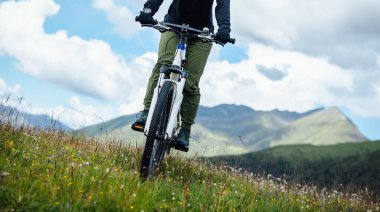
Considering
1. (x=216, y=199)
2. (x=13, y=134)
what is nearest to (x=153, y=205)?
(x=216, y=199)

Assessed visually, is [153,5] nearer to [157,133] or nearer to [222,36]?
[222,36]

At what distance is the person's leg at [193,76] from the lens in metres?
6.99

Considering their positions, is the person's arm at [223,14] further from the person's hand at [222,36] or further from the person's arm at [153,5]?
the person's arm at [153,5]

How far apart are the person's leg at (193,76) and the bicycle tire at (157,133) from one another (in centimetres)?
94

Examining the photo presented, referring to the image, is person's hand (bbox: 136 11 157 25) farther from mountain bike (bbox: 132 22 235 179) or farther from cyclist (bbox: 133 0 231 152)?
cyclist (bbox: 133 0 231 152)

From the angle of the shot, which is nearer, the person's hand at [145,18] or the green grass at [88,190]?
the green grass at [88,190]

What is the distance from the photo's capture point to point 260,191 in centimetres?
640

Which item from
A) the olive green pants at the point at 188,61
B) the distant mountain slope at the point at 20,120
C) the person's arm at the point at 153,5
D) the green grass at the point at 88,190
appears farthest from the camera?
the distant mountain slope at the point at 20,120

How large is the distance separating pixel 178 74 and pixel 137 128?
1.01m

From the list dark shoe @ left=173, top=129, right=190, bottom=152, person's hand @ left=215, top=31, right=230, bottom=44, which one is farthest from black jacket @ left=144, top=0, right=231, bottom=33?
dark shoe @ left=173, top=129, right=190, bottom=152

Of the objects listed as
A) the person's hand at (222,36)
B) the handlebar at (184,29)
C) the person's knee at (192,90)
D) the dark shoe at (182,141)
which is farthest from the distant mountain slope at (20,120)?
the person's hand at (222,36)

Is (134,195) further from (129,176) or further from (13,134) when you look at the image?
(13,134)

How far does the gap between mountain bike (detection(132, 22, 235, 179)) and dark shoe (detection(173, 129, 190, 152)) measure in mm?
106

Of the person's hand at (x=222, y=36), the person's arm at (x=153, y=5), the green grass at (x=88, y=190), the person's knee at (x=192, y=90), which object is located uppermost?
the person's arm at (x=153, y=5)
